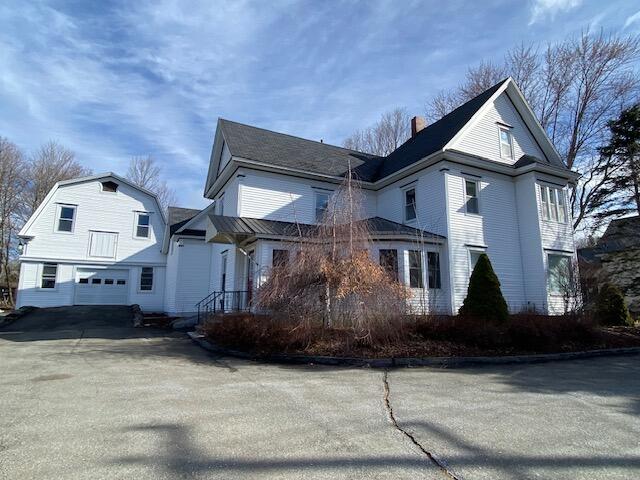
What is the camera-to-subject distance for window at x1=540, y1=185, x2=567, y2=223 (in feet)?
57.0

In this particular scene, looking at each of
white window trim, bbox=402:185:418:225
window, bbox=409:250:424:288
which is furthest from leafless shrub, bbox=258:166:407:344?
white window trim, bbox=402:185:418:225

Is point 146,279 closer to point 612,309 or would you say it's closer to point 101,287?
point 101,287

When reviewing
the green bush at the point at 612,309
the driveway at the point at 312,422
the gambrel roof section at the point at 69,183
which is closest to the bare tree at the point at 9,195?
the gambrel roof section at the point at 69,183

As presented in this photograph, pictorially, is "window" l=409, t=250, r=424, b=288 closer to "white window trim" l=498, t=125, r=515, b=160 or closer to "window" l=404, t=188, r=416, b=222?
"window" l=404, t=188, r=416, b=222

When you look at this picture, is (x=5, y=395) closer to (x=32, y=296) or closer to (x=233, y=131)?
(x=233, y=131)

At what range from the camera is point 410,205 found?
17734mm

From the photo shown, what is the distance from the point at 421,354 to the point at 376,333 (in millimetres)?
1103

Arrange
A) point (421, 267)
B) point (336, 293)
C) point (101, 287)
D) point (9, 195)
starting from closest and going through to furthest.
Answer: point (336, 293) → point (421, 267) → point (101, 287) → point (9, 195)

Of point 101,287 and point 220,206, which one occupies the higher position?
point 220,206

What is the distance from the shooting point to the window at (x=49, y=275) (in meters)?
22.8

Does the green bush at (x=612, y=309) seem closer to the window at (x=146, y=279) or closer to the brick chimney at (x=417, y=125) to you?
the brick chimney at (x=417, y=125)

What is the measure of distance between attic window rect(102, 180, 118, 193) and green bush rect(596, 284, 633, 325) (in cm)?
2664

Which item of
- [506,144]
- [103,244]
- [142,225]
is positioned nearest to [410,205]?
[506,144]

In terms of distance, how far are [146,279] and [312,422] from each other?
23629mm
